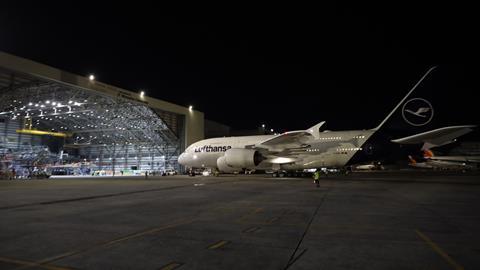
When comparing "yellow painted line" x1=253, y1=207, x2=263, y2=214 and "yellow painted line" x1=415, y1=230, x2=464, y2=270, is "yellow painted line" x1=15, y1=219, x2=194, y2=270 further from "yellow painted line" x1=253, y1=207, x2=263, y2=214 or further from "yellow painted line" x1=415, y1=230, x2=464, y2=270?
"yellow painted line" x1=415, y1=230, x2=464, y2=270

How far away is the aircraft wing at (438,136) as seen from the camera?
74.5 ft

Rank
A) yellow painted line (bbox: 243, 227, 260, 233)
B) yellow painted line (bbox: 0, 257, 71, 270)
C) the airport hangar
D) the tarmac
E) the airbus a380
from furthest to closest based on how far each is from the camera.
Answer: the airport hangar, the airbus a380, yellow painted line (bbox: 243, 227, 260, 233), the tarmac, yellow painted line (bbox: 0, 257, 71, 270)

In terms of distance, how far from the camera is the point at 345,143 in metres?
28.5

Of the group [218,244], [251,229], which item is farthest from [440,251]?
[218,244]

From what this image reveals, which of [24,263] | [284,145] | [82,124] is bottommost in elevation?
[24,263]

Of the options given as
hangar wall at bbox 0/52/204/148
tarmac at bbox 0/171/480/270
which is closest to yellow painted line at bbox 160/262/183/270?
tarmac at bbox 0/171/480/270

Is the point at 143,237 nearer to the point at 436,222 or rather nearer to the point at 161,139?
the point at 436,222

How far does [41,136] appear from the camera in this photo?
6456 cm

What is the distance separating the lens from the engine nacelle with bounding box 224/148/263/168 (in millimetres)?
28562

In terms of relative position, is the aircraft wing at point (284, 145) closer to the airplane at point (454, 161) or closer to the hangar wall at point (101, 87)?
the hangar wall at point (101, 87)

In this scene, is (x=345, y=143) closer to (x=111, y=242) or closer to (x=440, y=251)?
(x=440, y=251)

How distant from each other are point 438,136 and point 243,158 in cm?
1552

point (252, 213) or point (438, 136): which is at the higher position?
point (438, 136)

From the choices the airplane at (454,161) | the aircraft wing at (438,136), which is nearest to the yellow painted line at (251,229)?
A: the aircraft wing at (438,136)
